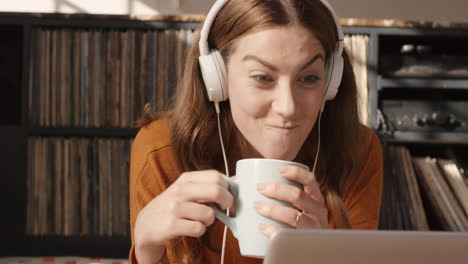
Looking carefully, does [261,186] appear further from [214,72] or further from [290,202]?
[214,72]

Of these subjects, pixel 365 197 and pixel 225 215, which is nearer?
pixel 225 215

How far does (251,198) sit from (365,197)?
567mm

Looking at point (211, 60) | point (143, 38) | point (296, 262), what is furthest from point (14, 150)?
point (296, 262)

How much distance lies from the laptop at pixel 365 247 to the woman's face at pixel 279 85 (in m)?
0.41

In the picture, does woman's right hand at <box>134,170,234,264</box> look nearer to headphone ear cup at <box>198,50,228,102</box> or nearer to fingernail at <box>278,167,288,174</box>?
fingernail at <box>278,167,288,174</box>

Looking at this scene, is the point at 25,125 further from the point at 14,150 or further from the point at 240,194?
the point at 240,194

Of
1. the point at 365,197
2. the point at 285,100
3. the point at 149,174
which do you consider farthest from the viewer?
the point at 365,197

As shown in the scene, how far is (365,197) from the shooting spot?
110cm

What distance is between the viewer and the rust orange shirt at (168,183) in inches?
39.1

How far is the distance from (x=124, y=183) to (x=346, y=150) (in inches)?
43.4

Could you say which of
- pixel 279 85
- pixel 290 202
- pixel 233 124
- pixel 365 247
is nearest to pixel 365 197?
pixel 233 124

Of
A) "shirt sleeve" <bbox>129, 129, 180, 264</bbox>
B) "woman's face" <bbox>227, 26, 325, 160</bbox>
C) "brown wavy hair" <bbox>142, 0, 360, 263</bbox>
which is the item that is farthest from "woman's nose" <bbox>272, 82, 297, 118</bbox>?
"shirt sleeve" <bbox>129, 129, 180, 264</bbox>

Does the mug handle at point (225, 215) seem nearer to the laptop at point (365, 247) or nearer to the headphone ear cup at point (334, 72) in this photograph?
the laptop at point (365, 247)

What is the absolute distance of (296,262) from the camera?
0.39 metres
